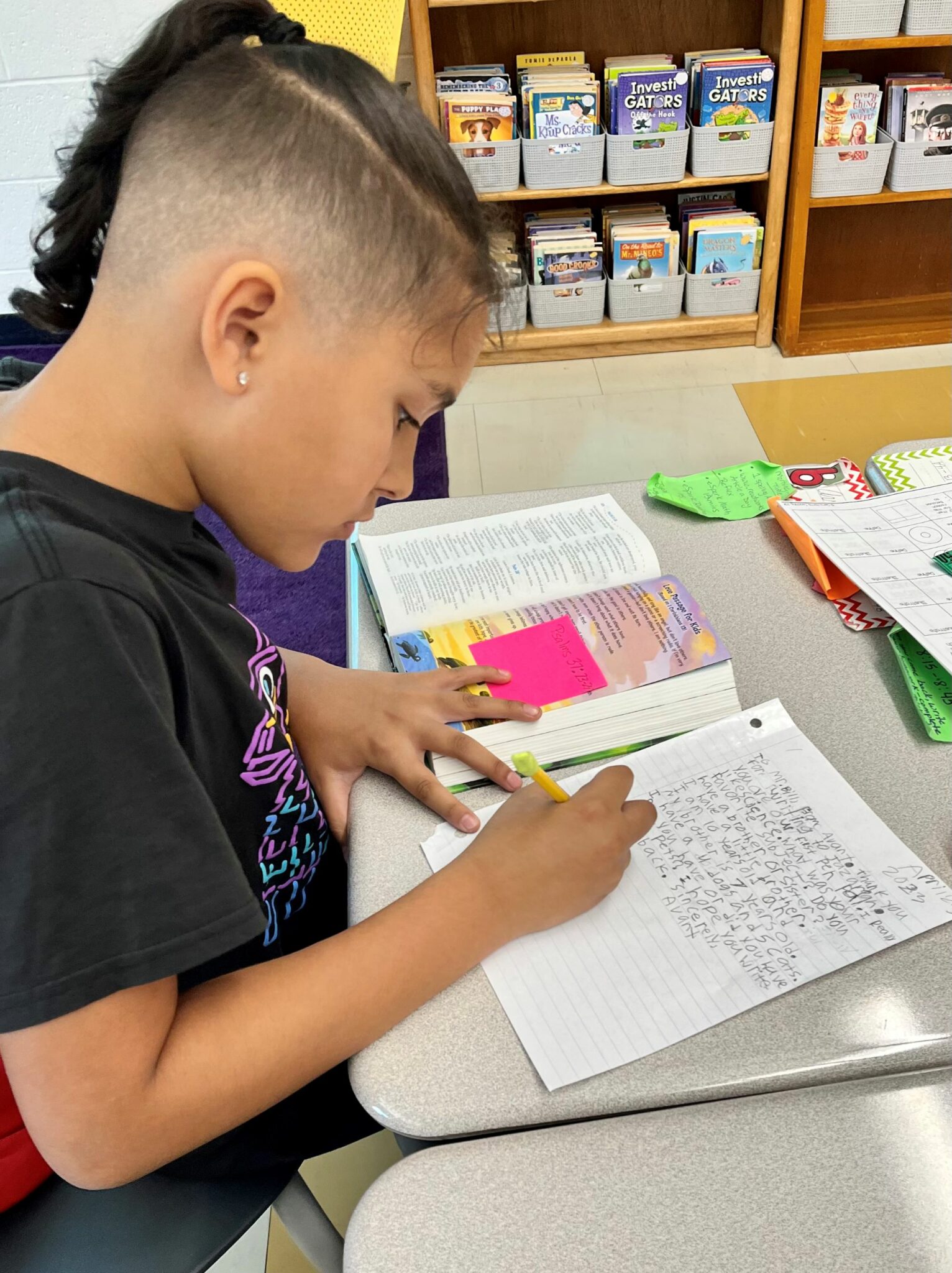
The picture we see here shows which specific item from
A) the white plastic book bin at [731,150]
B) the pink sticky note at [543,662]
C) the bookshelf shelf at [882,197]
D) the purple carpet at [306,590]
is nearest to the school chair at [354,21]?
the purple carpet at [306,590]

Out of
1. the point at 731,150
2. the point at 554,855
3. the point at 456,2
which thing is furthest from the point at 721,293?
the point at 554,855

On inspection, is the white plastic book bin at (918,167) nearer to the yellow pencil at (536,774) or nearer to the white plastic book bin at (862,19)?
the white plastic book bin at (862,19)

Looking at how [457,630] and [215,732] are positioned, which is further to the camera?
[457,630]

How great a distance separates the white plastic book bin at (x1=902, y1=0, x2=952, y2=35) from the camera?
8.07 ft

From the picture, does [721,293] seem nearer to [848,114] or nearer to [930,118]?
[848,114]

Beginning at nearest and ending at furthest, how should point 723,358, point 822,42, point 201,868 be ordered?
point 201,868 < point 822,42 < point 723,358

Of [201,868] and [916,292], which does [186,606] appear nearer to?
[201,868]

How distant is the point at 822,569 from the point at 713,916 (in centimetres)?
39

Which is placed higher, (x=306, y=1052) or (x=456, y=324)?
(x=456, y=324)

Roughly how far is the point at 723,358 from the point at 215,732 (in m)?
2.54

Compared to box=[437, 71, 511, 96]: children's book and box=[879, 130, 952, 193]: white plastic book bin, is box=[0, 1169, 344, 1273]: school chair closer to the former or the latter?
box=[437, 71, 511, 96]: children's book

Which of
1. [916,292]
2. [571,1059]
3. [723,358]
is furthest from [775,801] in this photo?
[916,292]

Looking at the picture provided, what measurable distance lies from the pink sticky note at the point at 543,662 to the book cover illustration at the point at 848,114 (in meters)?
2.35

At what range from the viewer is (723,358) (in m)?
2.90
